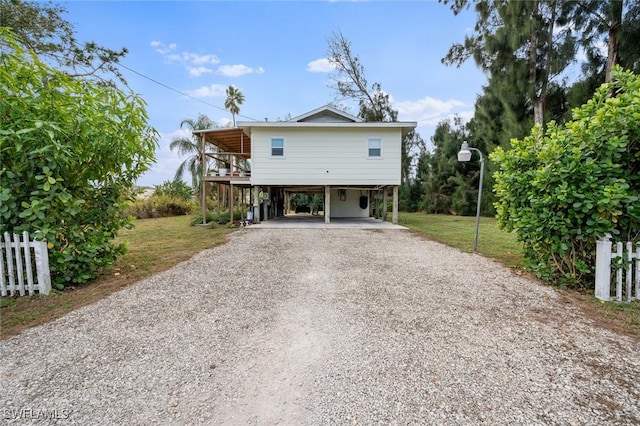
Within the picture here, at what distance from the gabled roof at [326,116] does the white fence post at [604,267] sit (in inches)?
450

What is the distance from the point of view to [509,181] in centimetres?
483

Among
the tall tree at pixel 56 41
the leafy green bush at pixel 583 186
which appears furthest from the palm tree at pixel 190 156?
the leafy green bush at pixel 583 186

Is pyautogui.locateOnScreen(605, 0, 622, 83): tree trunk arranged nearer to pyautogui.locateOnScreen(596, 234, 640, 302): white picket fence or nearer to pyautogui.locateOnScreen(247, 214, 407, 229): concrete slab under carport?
pyautogui.locateOnScreen(247, 214, 407, 229): concrete slab under carport

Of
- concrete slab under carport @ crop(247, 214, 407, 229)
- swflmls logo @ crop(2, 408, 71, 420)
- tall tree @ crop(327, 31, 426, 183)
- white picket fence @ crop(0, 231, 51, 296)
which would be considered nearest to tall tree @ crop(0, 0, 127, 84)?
concrete slab under carport @ crop(247, 214, 407, 229)

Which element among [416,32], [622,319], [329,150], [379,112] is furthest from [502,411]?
[379,112]

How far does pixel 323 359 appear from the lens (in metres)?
2.41

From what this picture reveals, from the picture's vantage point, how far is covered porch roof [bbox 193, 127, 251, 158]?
1346 centimetres

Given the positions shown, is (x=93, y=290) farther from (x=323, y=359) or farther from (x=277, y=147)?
(x=277, y=147)

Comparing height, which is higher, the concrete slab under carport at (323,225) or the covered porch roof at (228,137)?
the covered porch roof at (228,137)

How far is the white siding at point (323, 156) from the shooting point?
12938 mm

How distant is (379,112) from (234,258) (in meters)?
20.4

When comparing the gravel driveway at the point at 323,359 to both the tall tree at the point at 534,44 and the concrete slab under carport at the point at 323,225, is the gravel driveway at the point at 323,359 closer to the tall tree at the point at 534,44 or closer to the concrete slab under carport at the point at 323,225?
the concrete slab under carport at the point at 323,225

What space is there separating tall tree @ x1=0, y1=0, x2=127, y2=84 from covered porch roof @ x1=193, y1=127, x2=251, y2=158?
5045mm

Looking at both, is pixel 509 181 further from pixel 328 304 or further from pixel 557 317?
pixel 328 304
